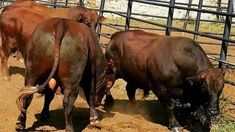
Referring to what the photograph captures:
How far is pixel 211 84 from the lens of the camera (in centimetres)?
531

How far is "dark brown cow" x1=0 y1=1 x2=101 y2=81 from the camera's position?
7.63 m

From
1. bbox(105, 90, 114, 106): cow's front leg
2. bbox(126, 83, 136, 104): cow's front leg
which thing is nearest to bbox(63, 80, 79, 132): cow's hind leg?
bbox(105, 90, 114, 106): cow's front leg

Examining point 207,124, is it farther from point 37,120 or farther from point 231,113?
point 37,120

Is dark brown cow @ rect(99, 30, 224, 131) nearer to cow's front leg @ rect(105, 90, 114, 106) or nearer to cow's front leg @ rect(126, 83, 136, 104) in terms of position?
cow's front leg @ rect(126, 83, 136, 104)

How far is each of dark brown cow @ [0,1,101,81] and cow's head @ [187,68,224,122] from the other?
2992 millimetres

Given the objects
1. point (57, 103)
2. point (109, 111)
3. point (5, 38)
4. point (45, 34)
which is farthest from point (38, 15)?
point (45, 34)

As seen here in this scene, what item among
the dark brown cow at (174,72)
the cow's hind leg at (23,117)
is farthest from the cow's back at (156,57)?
the cow's hind leg at (23,117)

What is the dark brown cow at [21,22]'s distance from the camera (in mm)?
7629

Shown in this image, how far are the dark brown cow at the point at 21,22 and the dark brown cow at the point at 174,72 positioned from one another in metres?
1.64

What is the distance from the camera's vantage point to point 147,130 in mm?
5941

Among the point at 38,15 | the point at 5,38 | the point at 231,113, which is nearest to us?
the point at 231,113

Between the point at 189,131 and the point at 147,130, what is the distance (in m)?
0.58

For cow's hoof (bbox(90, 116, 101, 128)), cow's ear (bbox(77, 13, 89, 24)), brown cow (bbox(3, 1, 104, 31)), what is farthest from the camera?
brown cow (bbox(3, 1, 104, 31))

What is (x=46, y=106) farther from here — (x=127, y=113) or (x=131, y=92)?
(x=131, y=92)
